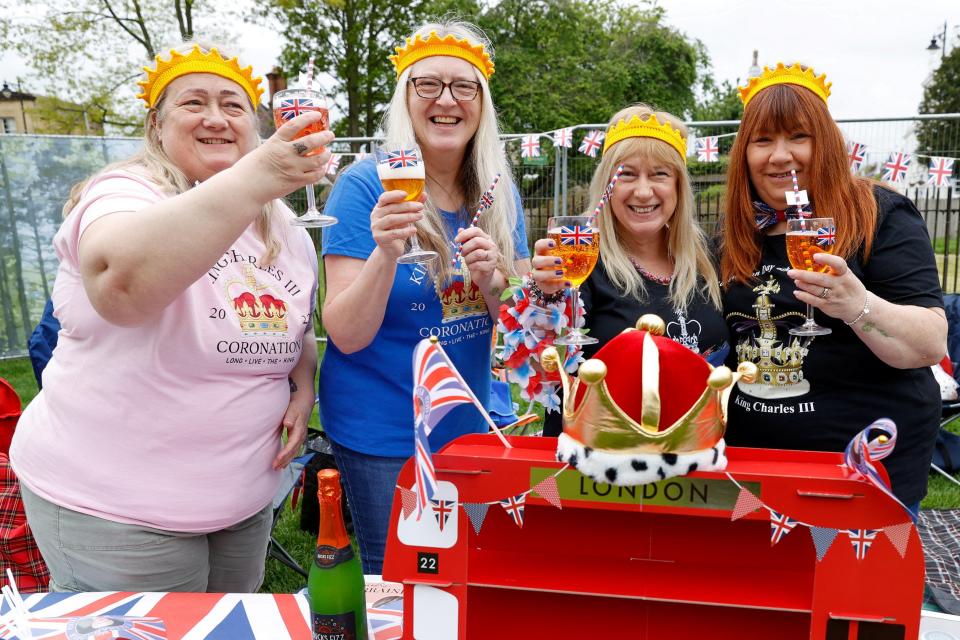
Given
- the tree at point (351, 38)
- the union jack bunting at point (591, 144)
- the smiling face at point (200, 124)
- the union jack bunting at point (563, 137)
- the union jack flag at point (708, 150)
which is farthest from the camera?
the tree at point (351, 38)

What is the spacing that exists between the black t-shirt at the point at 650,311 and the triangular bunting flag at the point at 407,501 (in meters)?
0.91

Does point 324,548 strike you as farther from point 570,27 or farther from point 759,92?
point 570,27

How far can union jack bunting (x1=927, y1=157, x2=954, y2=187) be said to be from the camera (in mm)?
6301

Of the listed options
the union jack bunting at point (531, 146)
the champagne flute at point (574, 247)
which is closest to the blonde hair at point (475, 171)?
the champagne flute at point (574, 247)

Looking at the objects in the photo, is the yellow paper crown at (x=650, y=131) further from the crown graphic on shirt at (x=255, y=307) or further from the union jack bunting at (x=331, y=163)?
the crown graphic on shirt at (x=255, y=307)

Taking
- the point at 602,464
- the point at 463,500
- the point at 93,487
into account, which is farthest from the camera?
the point at 93,487

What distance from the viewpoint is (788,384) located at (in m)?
1.89

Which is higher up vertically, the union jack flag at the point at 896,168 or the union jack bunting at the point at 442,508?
the union jack flag at the point at 896,168

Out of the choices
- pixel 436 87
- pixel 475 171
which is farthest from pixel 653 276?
pixel 436 87

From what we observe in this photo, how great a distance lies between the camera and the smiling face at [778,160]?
6.44 ft

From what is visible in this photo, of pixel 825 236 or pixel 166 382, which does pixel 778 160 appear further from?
pixel 166 382

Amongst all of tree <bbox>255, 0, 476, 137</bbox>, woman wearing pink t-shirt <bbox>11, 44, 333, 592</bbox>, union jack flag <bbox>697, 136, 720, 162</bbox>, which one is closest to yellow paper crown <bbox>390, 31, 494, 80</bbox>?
woman wearing pink t-shirt <bbox>11, 44, 333, 592</bbox>

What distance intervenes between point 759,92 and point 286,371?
1567 millimetres

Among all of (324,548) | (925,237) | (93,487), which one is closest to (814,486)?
(324,548)
